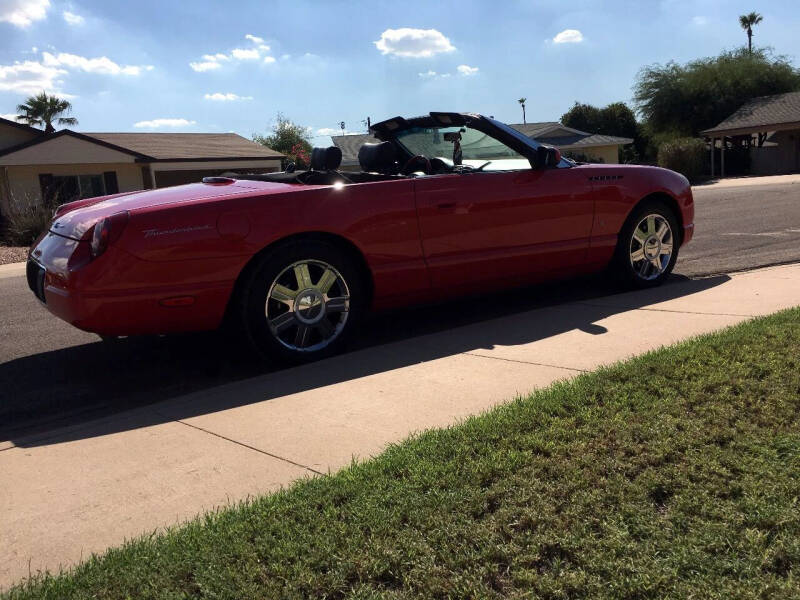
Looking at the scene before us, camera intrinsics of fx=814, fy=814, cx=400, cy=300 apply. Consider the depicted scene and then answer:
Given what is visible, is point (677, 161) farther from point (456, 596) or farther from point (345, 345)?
point (456, 596)

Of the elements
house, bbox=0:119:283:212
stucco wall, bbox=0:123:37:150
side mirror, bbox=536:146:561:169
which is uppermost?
stucco wall, bbox=0:123:37:150

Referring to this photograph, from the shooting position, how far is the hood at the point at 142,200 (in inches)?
197

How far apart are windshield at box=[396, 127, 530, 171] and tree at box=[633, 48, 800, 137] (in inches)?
1935

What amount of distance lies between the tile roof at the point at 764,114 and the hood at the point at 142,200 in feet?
143

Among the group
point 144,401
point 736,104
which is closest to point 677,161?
point 736,104

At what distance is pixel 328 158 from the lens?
6.46 meters

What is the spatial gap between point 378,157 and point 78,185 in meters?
27.5

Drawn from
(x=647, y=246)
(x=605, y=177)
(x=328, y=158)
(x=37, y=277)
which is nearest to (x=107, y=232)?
(x=37, y=277)

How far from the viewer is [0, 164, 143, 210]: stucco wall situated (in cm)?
2966

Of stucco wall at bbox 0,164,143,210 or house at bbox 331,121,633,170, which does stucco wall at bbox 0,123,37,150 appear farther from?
house at bbox 331,121,633,170

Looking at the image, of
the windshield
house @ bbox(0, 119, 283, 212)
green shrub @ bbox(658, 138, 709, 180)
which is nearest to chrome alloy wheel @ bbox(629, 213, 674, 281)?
the windshield

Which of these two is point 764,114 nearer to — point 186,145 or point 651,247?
point 186,145

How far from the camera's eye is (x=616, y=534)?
9.12 ft

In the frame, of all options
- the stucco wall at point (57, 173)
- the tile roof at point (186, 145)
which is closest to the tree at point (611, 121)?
the tile roof at point (186, 145)
